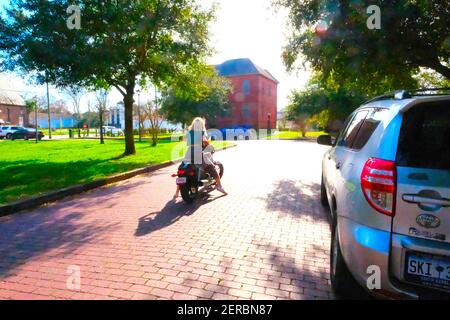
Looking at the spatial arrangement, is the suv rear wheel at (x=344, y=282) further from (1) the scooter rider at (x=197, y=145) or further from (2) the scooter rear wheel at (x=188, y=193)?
(1) the scooter rider at (x=197, y=145)

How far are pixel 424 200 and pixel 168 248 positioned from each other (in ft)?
10.2

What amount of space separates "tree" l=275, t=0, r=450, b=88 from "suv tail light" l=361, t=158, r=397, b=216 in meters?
7.18

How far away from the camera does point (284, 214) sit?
5949 mm

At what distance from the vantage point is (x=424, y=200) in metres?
2.25

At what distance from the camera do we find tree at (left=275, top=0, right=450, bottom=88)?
895 centimetres

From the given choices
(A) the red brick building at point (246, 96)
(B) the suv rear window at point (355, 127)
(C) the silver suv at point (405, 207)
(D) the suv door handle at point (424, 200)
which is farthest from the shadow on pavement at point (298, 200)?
(A) the red brick building at point (246, 96)

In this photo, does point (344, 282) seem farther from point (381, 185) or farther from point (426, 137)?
point (426, 137)

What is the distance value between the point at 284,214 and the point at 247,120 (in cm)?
5256

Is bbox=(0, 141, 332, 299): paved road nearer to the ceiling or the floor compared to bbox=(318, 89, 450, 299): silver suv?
nearer to the floor

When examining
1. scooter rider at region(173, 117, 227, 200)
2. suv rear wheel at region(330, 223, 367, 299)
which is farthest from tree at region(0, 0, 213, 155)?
suv rear wheel at region(330, 223, 367, 299)

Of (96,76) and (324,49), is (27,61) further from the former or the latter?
(324,49)

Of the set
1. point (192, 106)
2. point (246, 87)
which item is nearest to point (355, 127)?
point (192, 106)

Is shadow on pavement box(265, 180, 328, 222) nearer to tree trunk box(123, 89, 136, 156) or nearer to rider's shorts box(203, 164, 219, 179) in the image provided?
rider's shorts box(203, 164, 219, 179)

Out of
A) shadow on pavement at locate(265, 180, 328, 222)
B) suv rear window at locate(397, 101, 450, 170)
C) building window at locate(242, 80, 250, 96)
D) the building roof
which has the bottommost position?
shadow on pavement at locate(265, 180, 328, 222)
